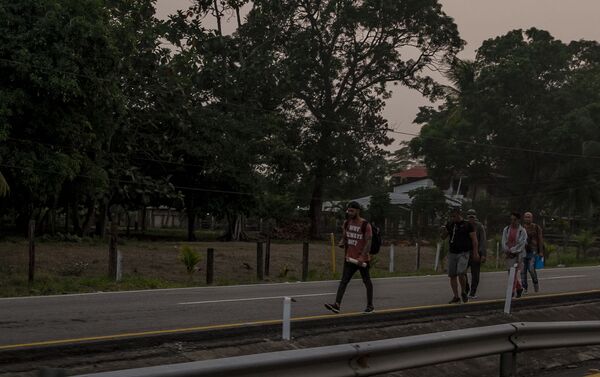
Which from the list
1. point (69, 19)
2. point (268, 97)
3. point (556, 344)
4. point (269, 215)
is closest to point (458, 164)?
point (269, 215)

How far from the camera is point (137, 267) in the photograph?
935 inches

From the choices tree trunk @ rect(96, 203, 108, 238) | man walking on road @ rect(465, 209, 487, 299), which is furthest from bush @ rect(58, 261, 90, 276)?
tree trunk @ rect(96, 203, 108, 238)

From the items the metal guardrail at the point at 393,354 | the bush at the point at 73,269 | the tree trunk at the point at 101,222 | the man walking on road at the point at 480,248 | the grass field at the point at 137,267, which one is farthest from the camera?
the tree trunk at the point at 101,222

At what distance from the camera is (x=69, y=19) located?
1055 inches

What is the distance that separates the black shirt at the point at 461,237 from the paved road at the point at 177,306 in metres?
1.29

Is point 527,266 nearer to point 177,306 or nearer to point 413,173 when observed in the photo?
point 177,306

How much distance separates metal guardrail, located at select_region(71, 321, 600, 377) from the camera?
189 inches

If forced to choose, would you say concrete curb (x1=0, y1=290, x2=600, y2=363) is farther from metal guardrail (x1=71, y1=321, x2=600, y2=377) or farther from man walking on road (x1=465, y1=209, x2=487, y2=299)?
metal guardrail (x1=71, y1=321, x2=600, y2=377)

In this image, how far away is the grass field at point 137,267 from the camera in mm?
17719

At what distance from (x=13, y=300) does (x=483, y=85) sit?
168ft

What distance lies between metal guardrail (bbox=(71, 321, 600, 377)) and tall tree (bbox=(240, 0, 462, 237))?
41.8 meters

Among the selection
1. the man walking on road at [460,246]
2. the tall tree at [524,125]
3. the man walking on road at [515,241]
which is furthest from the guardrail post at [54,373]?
the tall tree at [524,125]

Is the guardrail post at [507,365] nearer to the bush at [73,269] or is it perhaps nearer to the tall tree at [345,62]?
the bush at [73,269]

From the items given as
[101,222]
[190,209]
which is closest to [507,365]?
[101,222]
